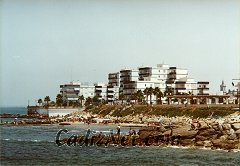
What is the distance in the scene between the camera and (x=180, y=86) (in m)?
127

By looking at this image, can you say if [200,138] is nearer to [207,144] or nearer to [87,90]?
[207,144]

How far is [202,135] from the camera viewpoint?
4275cm

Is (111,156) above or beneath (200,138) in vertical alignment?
beneath

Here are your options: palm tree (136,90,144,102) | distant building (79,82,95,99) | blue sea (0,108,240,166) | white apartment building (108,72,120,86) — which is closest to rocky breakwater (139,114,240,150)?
blue sea (0,108,240,166)

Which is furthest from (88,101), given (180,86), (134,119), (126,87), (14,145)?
(14,145)

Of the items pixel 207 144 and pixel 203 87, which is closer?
pixel 207 144

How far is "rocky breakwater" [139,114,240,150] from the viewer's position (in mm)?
40644

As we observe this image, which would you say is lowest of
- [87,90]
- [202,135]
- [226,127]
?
[202,135]

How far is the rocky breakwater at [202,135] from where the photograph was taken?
4064 centimetres

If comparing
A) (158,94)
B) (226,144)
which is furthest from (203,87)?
(226,144)

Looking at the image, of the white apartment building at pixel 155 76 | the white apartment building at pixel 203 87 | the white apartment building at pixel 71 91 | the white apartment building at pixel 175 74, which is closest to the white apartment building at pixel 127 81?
the white apartment building at pixel 155 76

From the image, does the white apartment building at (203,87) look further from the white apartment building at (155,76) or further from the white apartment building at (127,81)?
the white apartment building at (127,81)

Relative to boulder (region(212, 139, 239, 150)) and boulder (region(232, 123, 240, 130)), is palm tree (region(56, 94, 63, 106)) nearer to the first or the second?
boulder (region(232, 123, 240, 130))

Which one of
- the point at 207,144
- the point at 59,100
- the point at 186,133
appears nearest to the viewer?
the point at 207,144
